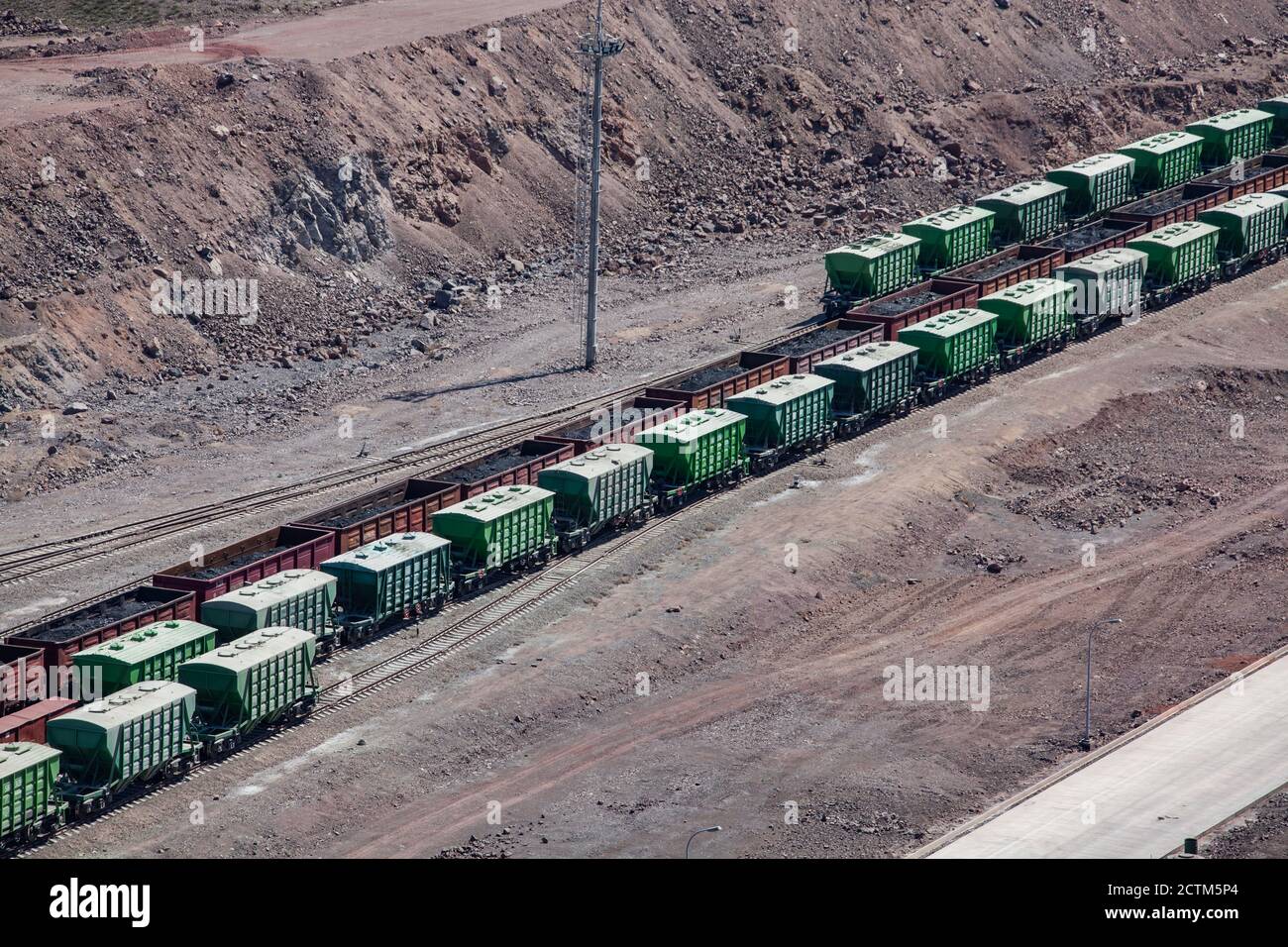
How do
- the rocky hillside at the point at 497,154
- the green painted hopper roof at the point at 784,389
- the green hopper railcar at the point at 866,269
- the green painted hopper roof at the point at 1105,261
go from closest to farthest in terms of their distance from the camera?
1. the green painted hopper roof at the point at 784,389
2. the rocky hillside at the point at 497,154
3. the green painted hopper roof at the point at 1105,261
4. the green hopper railcar at the point at 866,269

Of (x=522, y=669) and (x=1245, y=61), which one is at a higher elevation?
(x=1245, y=61)

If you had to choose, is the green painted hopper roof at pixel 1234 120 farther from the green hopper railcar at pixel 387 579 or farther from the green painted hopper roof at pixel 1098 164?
the green hopper railcar at pixel 387 579

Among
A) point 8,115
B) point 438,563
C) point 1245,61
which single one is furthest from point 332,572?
point 1245,61

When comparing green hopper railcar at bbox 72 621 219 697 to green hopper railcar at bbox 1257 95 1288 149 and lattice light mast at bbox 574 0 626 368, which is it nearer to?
lattice light mast at bbox 574 0 626 368

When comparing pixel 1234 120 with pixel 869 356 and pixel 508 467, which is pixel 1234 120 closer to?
pixel 869 356

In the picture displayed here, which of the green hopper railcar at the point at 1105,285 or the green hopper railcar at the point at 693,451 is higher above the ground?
the green hopper railcar at the point at 1105,285

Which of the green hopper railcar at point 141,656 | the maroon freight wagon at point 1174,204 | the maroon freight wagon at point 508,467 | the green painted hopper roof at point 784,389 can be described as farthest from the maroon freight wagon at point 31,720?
the maroon freight wagon at point 1174,204

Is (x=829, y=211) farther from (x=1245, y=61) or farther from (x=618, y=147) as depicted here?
(x=1245, y=61)
